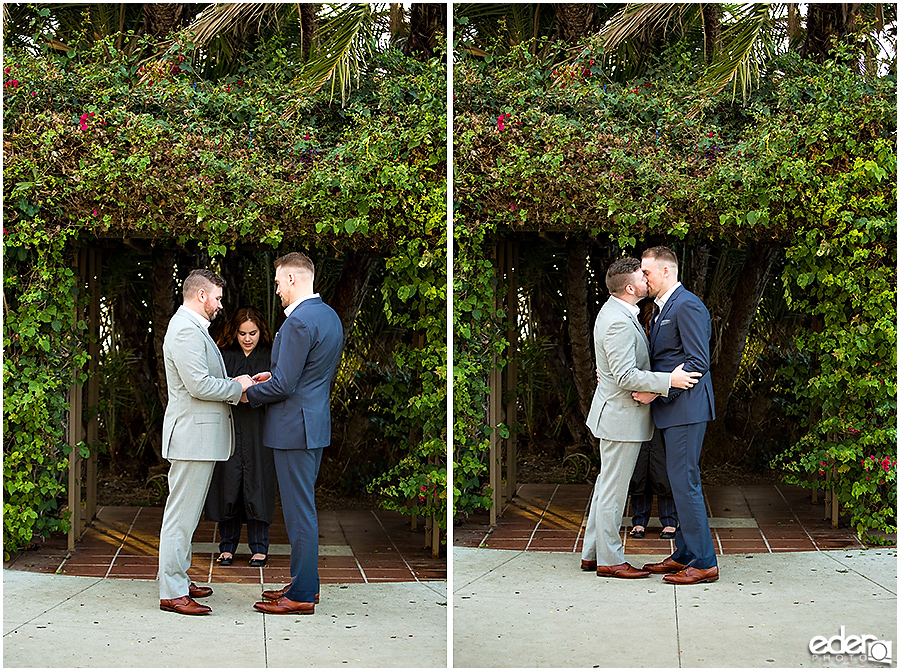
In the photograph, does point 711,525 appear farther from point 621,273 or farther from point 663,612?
point 621,273

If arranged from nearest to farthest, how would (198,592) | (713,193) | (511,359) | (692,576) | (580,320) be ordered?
(198,592)
(692,576)
(713,193)
(511,359)
(580,320)

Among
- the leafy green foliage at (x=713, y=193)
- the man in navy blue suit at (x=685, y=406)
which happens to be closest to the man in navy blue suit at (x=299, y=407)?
the leafy green foliage at (x=713, y=193)

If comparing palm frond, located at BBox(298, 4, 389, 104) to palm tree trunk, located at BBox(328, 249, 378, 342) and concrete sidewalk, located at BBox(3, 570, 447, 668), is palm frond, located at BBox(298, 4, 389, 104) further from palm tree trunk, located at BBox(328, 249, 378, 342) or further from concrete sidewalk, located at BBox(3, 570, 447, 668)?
concrete sidewalk, located at BBox(3, 570, 447, 668)

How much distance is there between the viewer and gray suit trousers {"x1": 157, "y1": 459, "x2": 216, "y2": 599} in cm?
376

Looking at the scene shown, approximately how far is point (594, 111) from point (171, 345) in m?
2.52

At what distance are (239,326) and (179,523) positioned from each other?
1.23 meters

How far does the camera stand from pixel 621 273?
4.09m

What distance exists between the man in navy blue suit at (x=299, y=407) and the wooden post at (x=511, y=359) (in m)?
1.50

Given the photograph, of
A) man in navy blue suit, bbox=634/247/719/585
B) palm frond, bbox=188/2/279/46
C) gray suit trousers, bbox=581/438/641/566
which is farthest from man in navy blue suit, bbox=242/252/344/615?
palm frond, bbox=188/2/279/46

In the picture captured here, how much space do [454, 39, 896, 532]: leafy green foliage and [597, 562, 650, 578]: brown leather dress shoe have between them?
33.6 inches

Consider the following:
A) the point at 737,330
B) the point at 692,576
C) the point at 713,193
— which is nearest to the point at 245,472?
the point at 692,576

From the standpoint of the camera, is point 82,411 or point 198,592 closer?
point 198,592

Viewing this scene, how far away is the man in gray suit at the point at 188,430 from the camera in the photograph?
12.2 feet

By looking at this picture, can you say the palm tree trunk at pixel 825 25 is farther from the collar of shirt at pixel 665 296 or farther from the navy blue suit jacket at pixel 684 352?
the navy blue suit jacket at pixel 684 352
